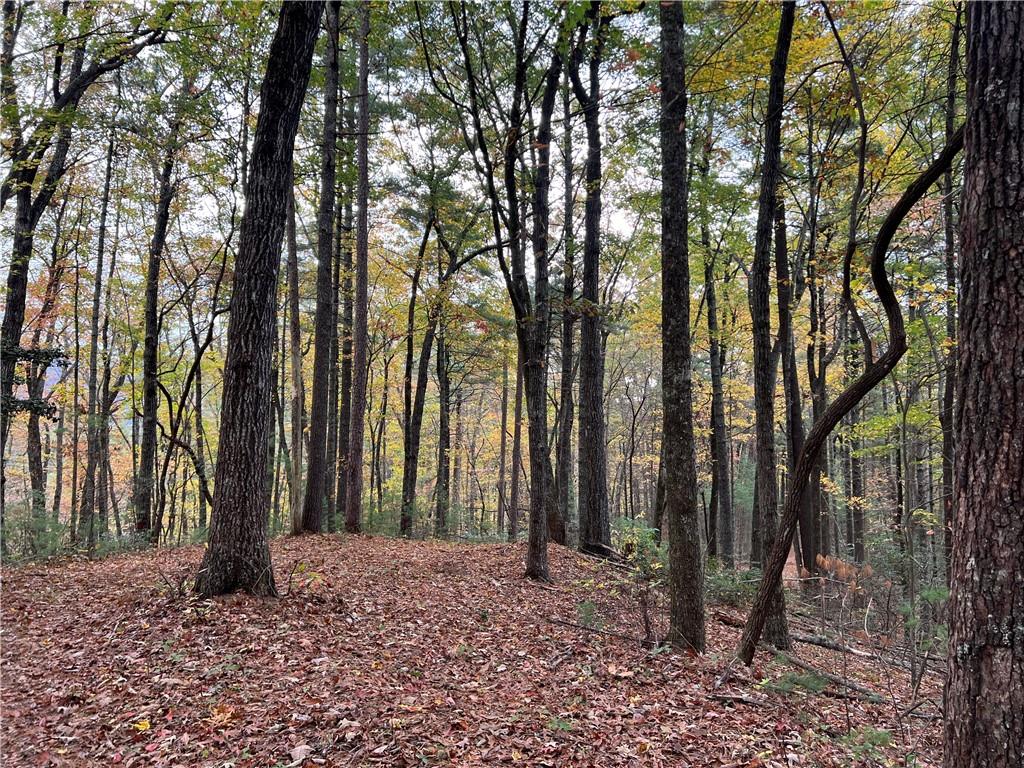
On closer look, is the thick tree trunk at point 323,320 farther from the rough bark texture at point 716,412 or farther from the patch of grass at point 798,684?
the patch of grass at point 798,684

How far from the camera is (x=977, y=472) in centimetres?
250

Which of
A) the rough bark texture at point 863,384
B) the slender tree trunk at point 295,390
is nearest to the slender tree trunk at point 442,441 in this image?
the slender tree trunk at point 295,390

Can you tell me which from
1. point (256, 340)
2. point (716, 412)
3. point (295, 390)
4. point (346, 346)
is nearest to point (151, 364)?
point (346, 346)

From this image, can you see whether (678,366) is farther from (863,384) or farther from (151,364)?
(151,364)

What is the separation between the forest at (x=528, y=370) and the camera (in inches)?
134

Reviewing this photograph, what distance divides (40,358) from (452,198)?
10121 mm

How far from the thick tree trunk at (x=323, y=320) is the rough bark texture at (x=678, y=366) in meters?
7.67

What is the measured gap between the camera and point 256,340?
226 inches

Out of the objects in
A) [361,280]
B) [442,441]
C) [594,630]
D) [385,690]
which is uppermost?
[361,280]

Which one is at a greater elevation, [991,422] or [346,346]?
[346,346]

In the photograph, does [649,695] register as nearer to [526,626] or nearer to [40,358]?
[526,626]

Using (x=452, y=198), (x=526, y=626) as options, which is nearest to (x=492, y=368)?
(x=452, y=198)

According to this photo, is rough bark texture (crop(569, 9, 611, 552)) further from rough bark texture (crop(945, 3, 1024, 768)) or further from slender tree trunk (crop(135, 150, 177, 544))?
slender tree trunk (crop(135, 150, 177, 544))

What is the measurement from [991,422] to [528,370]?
6013mm
